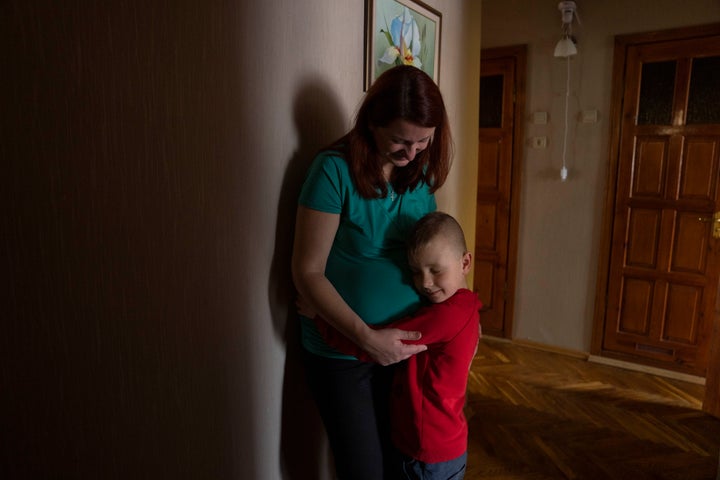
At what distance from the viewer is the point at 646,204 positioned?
288 centimetres

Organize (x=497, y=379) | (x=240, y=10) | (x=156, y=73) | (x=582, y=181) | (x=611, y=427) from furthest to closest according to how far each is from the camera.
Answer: (x=582, y=181) < (x=497, y=379) < (x=611, y=427) < (x=240, y=10) < (x=156, y=73)

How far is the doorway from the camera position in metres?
2.67

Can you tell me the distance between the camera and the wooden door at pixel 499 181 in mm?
3197

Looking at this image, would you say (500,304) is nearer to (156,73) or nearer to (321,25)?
(321,25)

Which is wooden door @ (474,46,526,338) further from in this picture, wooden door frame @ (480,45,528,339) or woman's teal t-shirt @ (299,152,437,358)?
woman's teal t-shirt @ (299,152,437,358)

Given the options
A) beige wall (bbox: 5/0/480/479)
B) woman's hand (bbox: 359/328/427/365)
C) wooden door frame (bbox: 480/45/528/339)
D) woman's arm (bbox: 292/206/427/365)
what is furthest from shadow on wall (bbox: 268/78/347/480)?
wooden door frame (bbox: 480/45/528/339)

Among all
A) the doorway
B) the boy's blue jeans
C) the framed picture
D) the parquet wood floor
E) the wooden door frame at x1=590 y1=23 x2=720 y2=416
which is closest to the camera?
the boy's blue jeans

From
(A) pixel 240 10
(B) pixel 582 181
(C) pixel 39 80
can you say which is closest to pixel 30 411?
(C) pixel 39 80

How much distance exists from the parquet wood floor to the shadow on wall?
2.93ft

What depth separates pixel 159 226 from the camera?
86cm

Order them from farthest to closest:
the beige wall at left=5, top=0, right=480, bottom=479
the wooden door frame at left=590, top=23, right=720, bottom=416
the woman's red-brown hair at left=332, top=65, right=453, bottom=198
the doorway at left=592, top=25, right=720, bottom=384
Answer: the doorway at left=592, top=25, right=720, bottom=384, the wooden door frame at left=590, top=23, right=720, bottom=416, the woman's red-brown hair at left=332, top=65, right=453, bottom=198, the beige wall at left=5, top=0, right=480, bottom=479

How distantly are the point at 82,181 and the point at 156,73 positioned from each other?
0.73ft

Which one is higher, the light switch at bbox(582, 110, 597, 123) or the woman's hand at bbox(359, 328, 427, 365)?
the light switch at bbox(582, 110, 597, 123)

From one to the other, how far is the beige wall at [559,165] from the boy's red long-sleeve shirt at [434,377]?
2262mm
